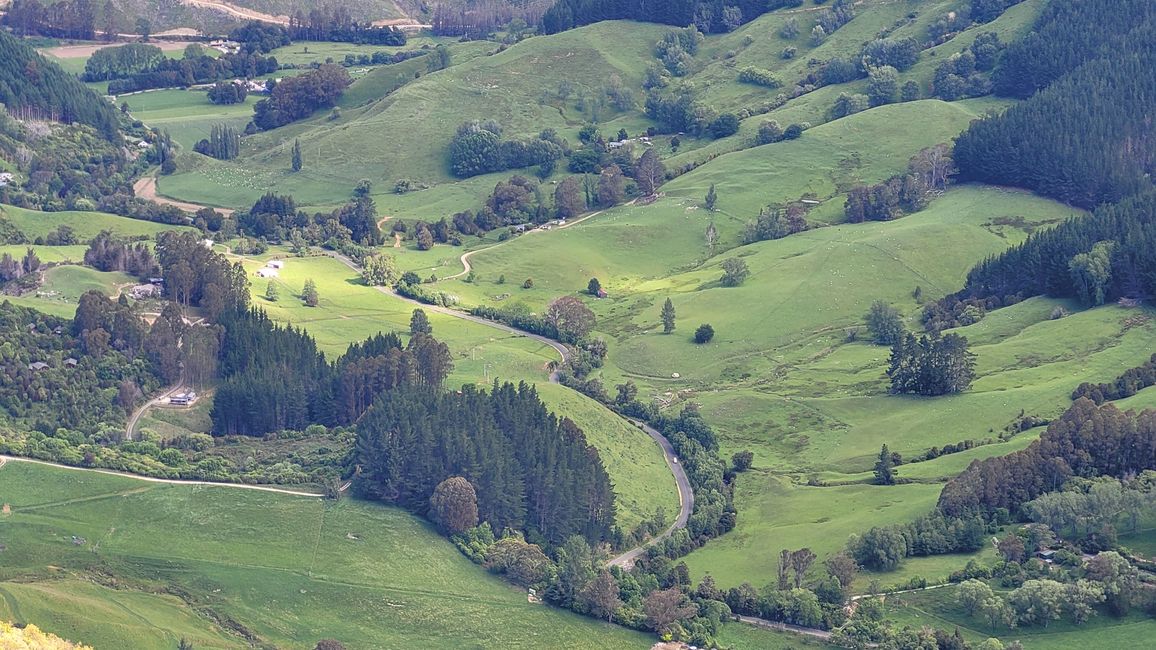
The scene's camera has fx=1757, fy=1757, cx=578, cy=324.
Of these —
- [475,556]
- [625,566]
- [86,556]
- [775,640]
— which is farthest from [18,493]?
[775,640]

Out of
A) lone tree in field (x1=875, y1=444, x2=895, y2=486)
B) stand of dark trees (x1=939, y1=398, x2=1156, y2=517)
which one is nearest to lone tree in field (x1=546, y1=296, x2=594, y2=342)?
lone tree in field (x1=875, y1=444, x2=895, y2=486)

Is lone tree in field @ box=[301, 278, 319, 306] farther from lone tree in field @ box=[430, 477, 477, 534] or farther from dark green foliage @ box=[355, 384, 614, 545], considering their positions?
lone tree in field @ box=[430, 477, 477, 534]

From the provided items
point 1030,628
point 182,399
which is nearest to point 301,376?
point 182,399

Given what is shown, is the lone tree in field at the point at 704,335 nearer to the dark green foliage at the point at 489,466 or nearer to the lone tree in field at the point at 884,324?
the lone tree in field at the point at 884,324

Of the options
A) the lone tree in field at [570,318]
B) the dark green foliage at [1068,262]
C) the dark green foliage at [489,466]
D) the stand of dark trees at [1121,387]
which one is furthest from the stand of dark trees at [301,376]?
the stand of dark trees at [1121,387]

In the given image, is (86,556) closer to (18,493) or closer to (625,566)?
(18,493)

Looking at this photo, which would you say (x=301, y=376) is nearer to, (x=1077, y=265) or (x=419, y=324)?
(x=419, y=324)
